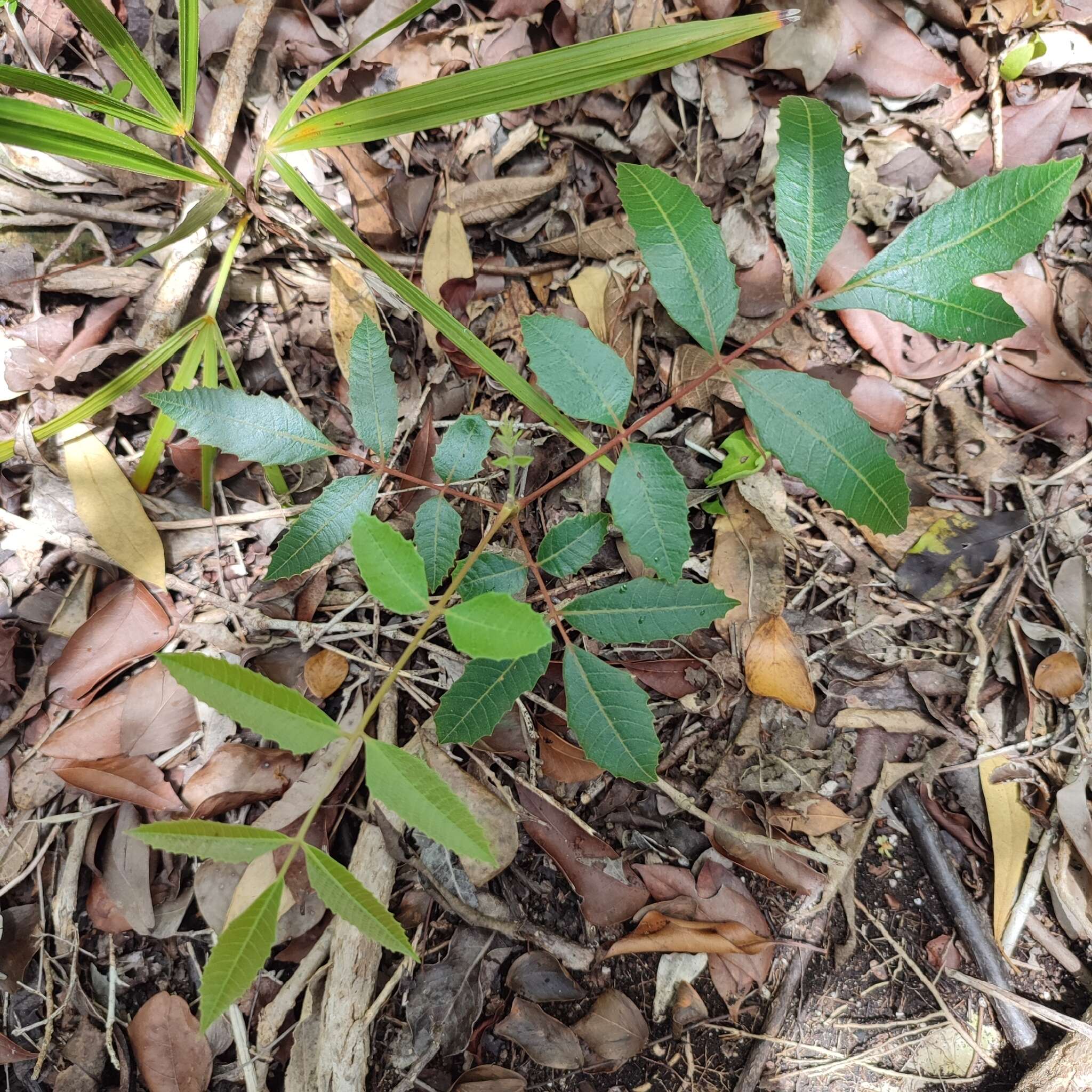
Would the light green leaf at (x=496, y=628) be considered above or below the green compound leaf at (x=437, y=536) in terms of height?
above

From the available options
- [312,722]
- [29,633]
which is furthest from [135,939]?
[312,722]

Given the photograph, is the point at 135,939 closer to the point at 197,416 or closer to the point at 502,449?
the point at 197,416

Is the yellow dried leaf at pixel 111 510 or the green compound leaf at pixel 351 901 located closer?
the green compound leaf at pixel 351 901

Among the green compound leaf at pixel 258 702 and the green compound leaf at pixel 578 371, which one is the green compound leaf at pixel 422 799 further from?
the green compound leaf at pixel 578 371

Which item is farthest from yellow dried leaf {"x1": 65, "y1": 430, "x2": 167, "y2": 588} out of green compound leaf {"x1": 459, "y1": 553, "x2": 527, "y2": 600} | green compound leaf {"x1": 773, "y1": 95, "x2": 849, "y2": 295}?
green compound leaf {"x1": 773, "y1": 95, "x2": 849, "y2": 295}

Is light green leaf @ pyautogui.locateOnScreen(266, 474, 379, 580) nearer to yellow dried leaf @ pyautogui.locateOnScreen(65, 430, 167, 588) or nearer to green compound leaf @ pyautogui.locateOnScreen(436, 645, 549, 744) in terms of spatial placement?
green compound leaf @ pyautogui.locateOnScreen(436, 645, 549, 744)

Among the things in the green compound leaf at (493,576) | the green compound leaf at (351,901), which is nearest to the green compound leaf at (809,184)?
the green compound leaf at (493,576)

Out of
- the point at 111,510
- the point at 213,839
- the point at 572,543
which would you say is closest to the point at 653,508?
the point at 572,543
